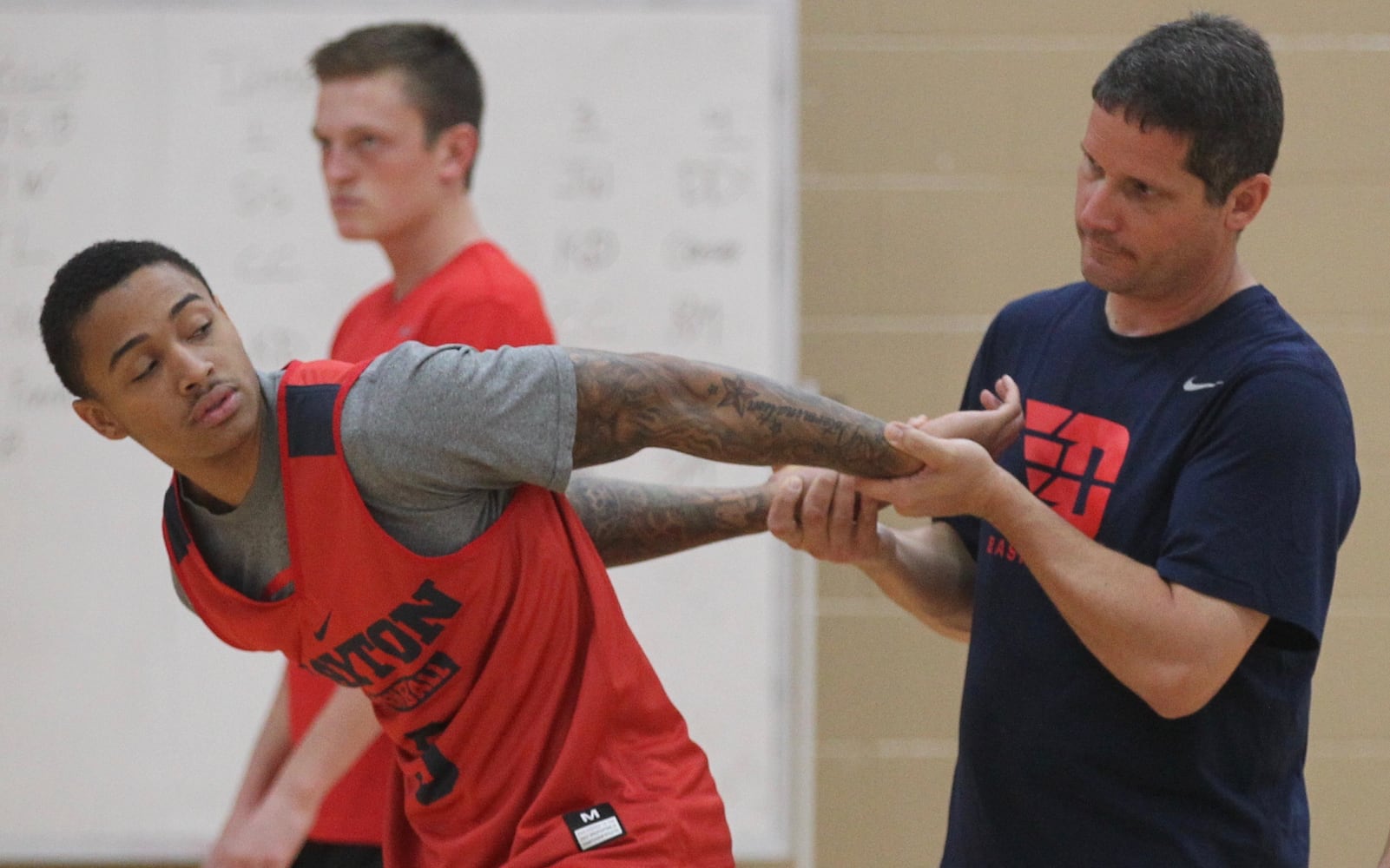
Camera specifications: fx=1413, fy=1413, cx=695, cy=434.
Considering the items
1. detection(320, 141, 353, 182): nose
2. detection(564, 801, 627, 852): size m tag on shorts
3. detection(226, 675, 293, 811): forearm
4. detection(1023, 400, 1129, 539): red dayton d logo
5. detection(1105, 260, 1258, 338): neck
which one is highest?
detection(320, 141, 353, 182): nose

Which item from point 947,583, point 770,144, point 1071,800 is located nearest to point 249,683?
point 770,144

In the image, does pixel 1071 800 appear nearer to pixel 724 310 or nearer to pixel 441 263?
pixel 441 263

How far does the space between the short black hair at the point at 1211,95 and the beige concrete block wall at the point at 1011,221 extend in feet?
5.52

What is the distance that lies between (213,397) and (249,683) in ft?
6.18

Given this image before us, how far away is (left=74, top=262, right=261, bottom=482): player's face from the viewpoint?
1.38 metres

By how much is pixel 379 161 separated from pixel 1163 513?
1.48m

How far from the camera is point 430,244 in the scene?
2346 mm

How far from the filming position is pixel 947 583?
1812 millimetres

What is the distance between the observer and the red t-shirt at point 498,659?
4.52 feet

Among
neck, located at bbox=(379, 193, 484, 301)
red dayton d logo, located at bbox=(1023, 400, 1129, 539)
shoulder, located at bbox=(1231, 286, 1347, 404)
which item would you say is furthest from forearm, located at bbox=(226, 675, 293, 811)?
shoulder, located at bbox=(1231, 286, 1347, 404)

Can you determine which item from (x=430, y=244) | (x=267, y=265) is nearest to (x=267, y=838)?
(x=430, y=244)

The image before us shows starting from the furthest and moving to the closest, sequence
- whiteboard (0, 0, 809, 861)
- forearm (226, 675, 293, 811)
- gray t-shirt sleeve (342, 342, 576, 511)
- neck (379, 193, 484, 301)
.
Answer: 1. whiteboard (0, 0, 809, 861)
2. neck (379, 193, 484, 301)
3. forearm (226, 675, 293, 811)
4. gray t-shirt sleeve (342, 342, 576, 511)

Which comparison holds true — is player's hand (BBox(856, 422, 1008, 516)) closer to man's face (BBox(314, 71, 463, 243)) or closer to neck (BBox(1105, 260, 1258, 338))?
neck (BBox(1105, 260, 1258, 338))

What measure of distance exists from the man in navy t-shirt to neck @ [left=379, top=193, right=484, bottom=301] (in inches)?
38.7
